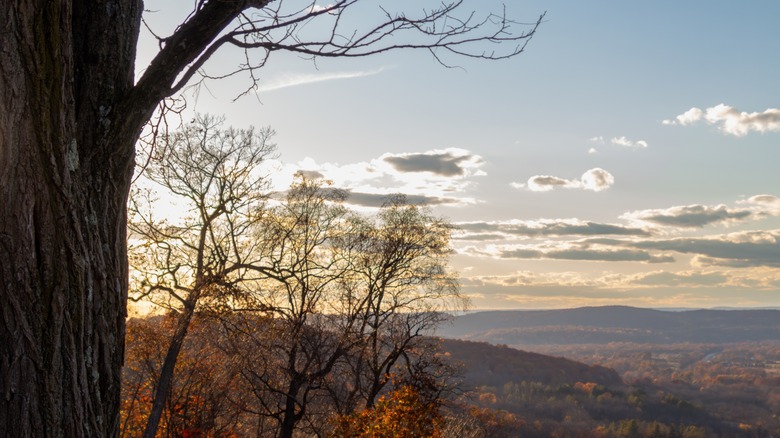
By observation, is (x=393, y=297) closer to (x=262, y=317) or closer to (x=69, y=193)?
(x=262, y=317)

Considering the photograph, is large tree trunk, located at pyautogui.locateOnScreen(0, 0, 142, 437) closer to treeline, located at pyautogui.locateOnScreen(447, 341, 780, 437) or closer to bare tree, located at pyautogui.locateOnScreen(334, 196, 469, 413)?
bare tree, located at pyautogui.locateOnScreen(334, 196, 469, 413)

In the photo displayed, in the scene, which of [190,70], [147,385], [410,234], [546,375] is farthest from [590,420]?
[190,70]

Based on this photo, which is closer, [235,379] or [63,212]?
[63,212]

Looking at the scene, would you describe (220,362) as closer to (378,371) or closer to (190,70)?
(378,371)

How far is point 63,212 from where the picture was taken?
2.45m

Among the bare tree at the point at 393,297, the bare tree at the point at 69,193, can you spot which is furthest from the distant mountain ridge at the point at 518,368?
the bare tree at the point at 69,193

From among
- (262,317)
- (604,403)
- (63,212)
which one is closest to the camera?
(63,212)

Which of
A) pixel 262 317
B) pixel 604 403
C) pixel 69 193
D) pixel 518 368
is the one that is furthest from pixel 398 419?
pixel 518 368

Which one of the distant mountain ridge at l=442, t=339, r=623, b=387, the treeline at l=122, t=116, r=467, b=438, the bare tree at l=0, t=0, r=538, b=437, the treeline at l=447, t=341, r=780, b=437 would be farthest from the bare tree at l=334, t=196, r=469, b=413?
the distant mountain ridge at l=442, t=339, r=623, b=387

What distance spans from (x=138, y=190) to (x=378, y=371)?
9.42m

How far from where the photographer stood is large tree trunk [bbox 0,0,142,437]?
2.30 m

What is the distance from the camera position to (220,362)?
1769cm

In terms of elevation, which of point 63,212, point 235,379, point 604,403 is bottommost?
point 604,403

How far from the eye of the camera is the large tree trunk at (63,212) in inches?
90.7
